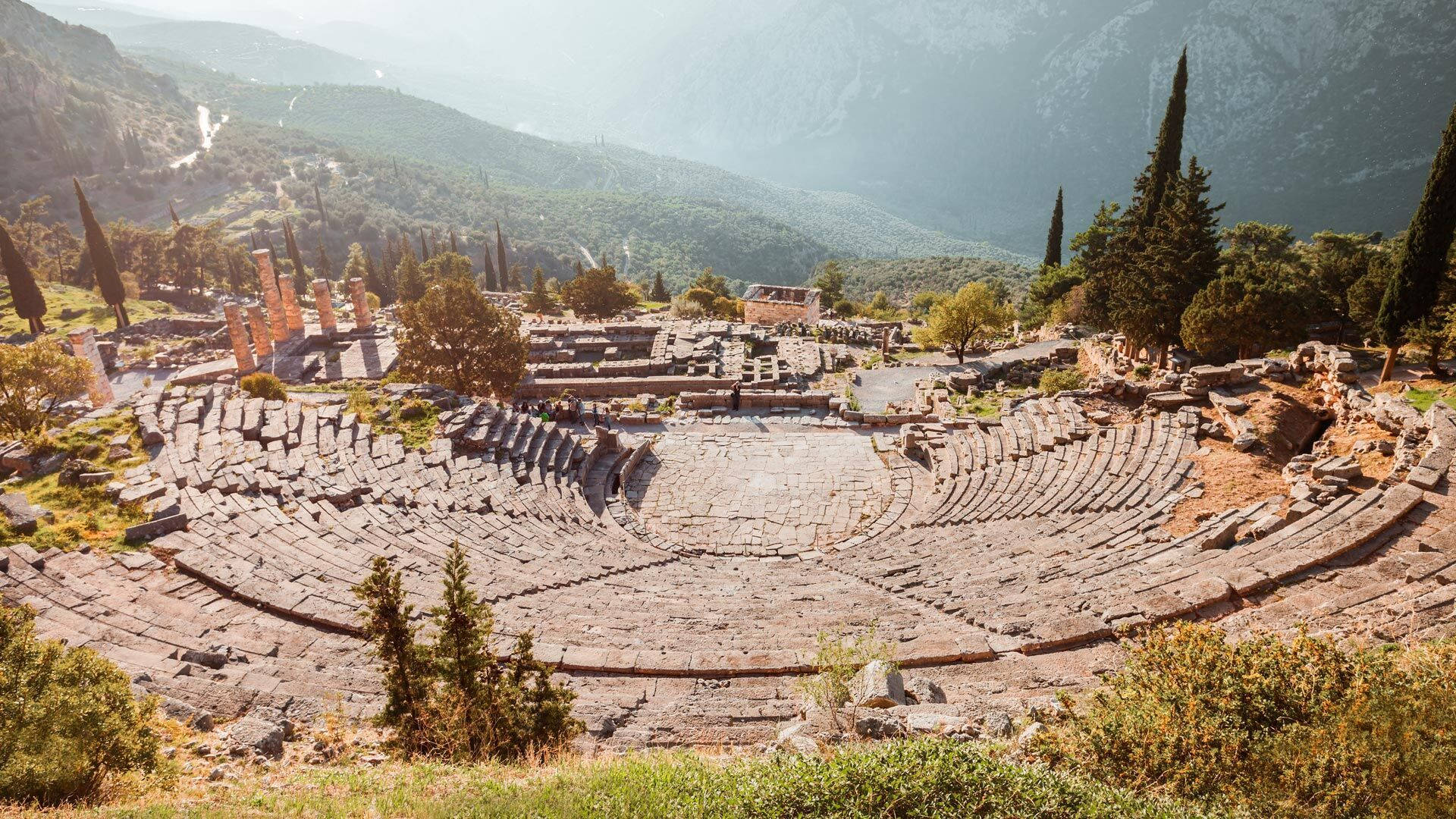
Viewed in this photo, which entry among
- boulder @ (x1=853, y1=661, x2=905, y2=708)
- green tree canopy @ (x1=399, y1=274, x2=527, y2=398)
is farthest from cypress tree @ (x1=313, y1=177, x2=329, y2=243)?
boulder @ (x1=853, y1=661, x2=905, y2=708)

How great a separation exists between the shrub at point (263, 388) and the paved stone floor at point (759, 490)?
11910 millimetres

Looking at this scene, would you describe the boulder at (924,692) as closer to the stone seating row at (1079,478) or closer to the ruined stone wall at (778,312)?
the stone seating row at (1079,478)

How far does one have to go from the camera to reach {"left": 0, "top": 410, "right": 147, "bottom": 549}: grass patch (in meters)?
12.9

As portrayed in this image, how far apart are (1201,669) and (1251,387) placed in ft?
51.8

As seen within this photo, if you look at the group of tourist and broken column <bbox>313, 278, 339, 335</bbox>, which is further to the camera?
broken column <bbox>313, 278, 339, 335</bbox>

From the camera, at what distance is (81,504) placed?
47.1 feet

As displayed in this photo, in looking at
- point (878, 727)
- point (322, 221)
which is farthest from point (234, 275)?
point (878, 727)

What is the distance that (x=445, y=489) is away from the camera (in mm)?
18172

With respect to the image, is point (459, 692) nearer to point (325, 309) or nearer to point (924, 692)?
point (924, 692)

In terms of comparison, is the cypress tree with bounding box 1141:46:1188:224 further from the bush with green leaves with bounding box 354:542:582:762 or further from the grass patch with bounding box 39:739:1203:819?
the bush with green leaves with bounding box 354:542:582:762

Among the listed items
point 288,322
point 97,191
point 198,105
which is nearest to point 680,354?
point 288,322

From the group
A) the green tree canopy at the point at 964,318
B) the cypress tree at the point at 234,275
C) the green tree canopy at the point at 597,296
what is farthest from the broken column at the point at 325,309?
the cypress tree at the point at 234,275

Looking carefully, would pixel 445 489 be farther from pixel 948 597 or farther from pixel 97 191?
pixel 97 191

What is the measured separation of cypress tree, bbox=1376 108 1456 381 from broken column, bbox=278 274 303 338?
1843 inches
